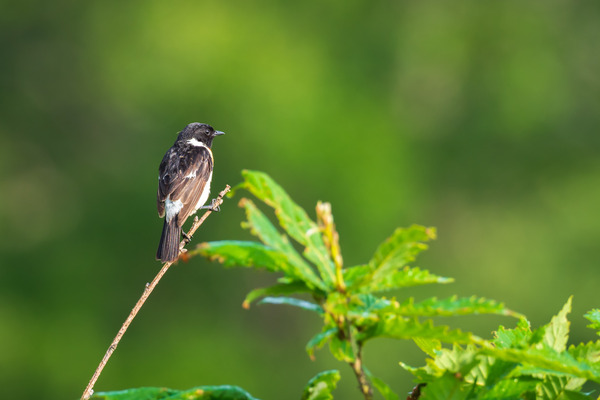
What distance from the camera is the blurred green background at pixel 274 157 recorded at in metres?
25.0

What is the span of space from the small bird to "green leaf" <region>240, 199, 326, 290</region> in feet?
18.2

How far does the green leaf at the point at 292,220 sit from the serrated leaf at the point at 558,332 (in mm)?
471

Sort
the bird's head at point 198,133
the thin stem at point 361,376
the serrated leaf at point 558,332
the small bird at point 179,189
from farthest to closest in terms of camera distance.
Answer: the bird's head at point 198,133, the small bird at point 179,189, the serrated leaf at point 558,332, the thin stem at point 361,376

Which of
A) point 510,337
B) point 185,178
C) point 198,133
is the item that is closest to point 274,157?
point 198,133

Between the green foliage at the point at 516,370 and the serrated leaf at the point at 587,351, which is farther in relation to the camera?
the serrated leaf at the point at 587,351

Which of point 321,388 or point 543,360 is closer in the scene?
point 543,360

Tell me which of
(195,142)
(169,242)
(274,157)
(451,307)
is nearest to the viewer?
(451,307)

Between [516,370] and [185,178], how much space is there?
6280 millimetres

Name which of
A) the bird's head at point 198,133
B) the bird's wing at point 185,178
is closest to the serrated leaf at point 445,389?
the bird's wing at point 185,178

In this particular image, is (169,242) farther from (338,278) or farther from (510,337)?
(338,278)

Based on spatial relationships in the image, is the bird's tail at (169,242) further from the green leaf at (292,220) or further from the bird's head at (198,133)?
the green leaf at (292,220)

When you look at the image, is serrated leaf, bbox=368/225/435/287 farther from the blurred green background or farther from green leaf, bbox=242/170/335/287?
the blurred green background

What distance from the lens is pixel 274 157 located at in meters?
25.4

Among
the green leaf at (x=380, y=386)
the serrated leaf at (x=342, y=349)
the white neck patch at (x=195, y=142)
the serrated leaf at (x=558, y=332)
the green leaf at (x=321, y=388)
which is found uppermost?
the white neck patch at (x=195, y=142)
